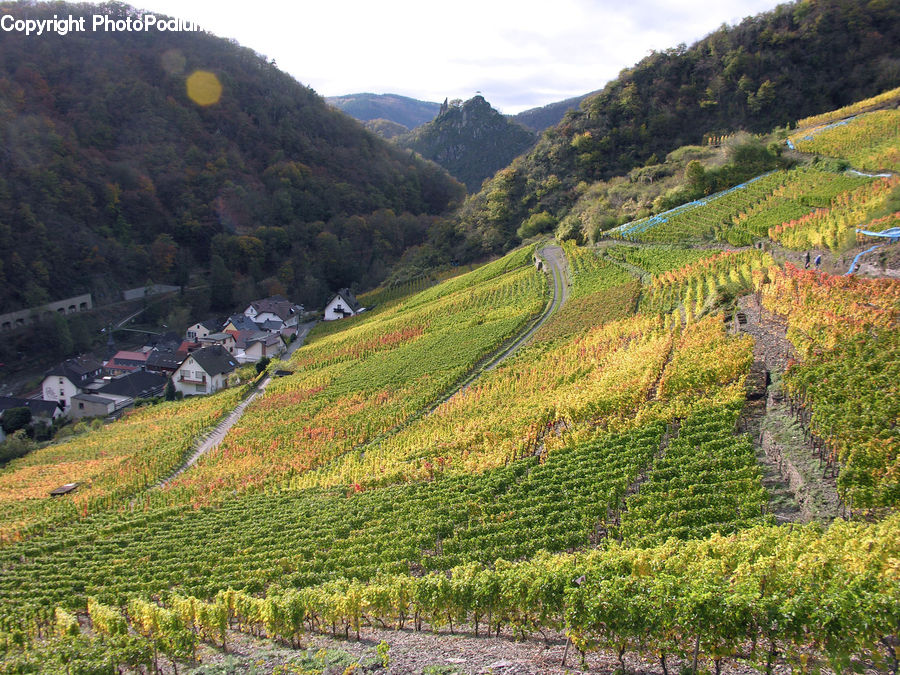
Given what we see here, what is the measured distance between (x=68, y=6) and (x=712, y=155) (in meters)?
101

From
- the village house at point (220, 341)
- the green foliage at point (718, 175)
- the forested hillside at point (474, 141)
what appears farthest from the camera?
the forested hillside at point (474, 141)

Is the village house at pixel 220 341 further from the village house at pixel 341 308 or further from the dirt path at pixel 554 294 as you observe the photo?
the dirt path at pixel 554 294

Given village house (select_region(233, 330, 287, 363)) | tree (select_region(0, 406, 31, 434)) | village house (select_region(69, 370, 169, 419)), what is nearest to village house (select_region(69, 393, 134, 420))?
village house (select_region(69, 370, 169, 419))

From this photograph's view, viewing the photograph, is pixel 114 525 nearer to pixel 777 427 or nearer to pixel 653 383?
pixel 653 383

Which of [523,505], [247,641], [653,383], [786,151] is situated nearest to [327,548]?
[247,641]

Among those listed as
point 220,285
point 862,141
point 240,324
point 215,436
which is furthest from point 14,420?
point 862,141

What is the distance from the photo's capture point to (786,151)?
4519 cm

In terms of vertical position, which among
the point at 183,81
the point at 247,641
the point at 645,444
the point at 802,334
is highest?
the point at 183,81

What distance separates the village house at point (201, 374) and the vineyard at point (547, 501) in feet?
38.3

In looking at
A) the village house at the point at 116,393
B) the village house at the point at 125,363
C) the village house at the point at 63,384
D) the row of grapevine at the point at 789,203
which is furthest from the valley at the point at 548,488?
the village house at the point at 125,363

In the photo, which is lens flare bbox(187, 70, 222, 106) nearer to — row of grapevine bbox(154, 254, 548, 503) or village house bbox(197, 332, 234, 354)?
village house bbox(197, 332, 234, 354)

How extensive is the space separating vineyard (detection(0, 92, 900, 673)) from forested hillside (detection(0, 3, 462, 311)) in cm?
4407

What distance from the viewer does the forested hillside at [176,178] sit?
66.2m

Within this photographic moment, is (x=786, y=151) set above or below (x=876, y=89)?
below
